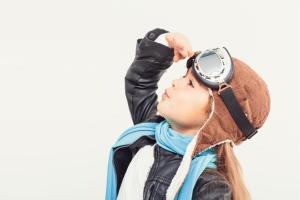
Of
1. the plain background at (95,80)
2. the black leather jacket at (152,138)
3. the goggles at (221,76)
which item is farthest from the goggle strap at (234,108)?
the plain background at (95,80)

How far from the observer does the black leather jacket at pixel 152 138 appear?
53.5 inches

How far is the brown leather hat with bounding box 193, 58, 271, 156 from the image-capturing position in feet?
4.59

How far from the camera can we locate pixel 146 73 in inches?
62.0

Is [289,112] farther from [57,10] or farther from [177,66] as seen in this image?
[57,10]

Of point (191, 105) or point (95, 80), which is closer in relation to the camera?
point (191, 105)

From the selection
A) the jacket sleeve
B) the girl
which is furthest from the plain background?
the girl

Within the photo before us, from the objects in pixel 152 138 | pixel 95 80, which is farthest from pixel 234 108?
pixel 95 80

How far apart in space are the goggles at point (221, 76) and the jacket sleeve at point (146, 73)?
0.12 m

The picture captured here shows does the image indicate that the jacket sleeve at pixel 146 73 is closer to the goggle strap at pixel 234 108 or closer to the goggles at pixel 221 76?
the goggles at pixel 221 76

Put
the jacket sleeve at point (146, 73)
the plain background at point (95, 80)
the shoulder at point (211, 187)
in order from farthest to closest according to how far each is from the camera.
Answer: the plain background at point (95, 80) → the jacket sleeve at point (146, 73) → the shoulder at point (211, 187)

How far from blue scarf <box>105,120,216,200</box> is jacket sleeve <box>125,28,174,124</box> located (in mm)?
89

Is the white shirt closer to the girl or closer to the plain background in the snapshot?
the girl

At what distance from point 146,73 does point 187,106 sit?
0.66ft

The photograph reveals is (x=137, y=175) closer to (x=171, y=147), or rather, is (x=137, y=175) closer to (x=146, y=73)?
(x=171, y=147)
